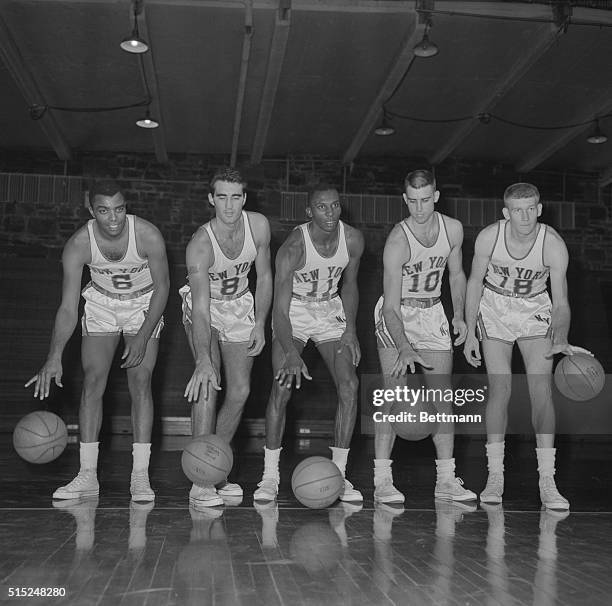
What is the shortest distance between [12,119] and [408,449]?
24.1 ft

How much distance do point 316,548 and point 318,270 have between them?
1854mm

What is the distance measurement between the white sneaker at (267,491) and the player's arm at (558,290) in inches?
63.7

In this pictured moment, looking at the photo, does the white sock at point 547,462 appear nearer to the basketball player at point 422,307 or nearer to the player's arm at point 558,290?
the basketball player at point 422,307

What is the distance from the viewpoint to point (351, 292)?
4.55m

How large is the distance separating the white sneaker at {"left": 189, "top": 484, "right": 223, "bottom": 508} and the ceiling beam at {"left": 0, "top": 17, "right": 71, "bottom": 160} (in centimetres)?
633

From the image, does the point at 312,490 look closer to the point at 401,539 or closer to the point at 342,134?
the point at 401,539

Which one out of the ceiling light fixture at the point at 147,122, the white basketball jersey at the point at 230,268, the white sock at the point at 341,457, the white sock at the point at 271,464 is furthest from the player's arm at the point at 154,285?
the ceiling light fixture at the point at 147,122

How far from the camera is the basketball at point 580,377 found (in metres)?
4.19

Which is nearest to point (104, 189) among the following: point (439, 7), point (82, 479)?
point (82, 479)

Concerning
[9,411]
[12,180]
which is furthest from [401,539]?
[12,180]

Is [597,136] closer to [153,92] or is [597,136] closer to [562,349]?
[153,92]

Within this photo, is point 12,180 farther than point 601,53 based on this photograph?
Yes

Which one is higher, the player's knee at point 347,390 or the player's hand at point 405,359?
the player's hand at point 405,359

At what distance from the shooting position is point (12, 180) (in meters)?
12.8
